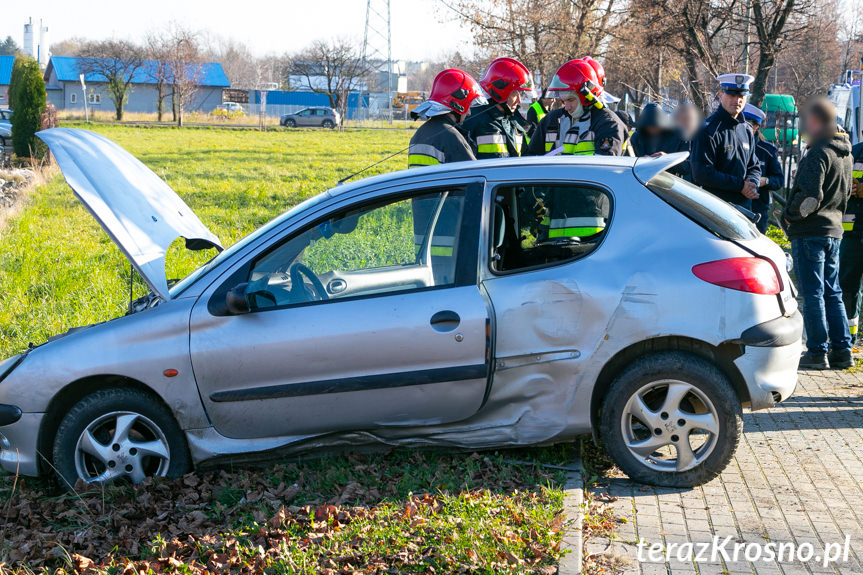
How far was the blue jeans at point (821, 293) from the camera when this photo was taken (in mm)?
6793

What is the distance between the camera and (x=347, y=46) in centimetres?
7681

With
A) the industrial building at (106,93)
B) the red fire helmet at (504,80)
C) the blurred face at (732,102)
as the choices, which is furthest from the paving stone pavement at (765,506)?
the industrial building at (106,93)

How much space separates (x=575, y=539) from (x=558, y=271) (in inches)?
53.3

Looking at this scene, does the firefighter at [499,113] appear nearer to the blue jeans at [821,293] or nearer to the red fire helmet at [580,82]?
the red fire helmet at [580,82]

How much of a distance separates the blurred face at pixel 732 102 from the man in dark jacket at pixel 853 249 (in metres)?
0.97

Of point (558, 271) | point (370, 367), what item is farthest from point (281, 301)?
point (558, 271)

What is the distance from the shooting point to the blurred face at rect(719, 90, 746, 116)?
7043 mm

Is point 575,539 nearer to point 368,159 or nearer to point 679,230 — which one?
point 679,230

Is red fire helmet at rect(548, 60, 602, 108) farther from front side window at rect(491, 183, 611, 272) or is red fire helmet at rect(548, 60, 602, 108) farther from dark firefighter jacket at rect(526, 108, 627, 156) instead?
front side window at rect(491, 183, 611, 272)

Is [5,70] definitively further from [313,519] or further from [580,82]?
[313,519]

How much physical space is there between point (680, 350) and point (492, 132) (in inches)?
150

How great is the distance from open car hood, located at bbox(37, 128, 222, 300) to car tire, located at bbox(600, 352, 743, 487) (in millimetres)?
2402

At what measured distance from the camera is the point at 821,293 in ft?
22.4

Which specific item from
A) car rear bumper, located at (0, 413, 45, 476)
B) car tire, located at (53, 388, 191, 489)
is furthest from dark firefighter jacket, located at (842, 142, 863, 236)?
car rear bumper, located at (0, 413, 45, 476)
